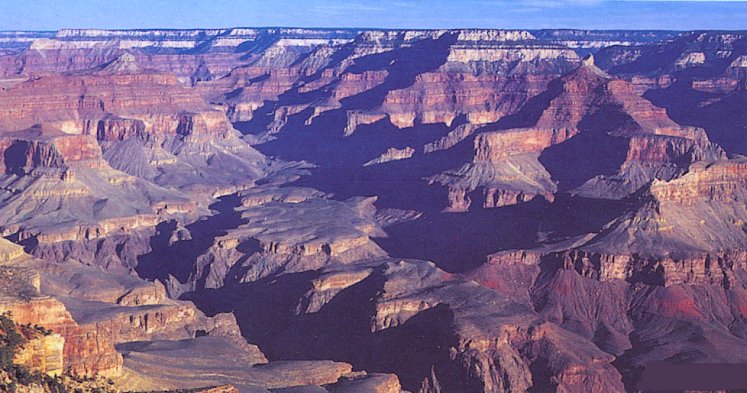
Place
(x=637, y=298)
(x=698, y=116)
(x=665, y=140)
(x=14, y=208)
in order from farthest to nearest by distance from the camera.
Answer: (x=698, y=116)
(x=665, y=140)
(x=14, y=208)
(x=637, y=298)

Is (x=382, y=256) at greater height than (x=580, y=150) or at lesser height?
lesser

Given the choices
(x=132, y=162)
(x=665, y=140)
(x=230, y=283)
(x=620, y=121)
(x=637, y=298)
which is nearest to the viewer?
(x=637, y=298)

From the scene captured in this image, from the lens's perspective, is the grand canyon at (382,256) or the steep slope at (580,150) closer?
the grand canyon at (382,256)

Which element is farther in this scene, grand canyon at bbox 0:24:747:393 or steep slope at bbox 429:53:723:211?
steep slope at bbox 429:53:723:211

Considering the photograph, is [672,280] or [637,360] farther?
[672,280]

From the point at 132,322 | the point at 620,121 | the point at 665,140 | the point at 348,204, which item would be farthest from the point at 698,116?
the point at 132,322

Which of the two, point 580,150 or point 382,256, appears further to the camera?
point 580,150

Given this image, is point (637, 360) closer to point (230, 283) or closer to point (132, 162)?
point (230, 283)

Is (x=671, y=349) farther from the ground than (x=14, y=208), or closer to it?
closer to it
